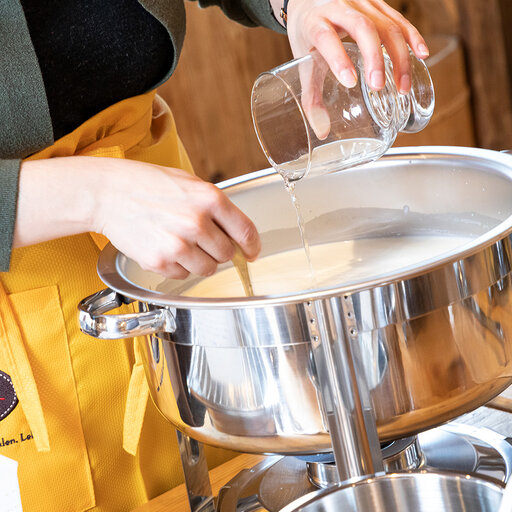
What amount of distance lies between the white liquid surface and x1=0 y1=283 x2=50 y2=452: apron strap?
0.20m

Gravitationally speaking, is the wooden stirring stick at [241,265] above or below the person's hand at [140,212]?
below

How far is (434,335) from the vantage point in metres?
0.59

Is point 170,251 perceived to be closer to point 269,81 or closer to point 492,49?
point 269,81

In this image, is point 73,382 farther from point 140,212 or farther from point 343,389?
point 343,389

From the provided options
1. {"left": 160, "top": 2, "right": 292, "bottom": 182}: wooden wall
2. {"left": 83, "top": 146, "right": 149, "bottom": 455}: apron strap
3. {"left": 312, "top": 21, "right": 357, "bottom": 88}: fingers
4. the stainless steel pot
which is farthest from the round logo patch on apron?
{"left": 160, "top": 2, "right": 292, "bottom": 182}: wooden wall

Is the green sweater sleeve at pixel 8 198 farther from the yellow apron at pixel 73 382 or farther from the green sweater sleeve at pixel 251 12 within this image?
the green sweater sleeve at pixel 251 12

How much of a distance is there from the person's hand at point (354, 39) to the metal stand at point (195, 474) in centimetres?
33

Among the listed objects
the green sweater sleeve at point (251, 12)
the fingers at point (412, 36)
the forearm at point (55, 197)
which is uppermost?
the green sweater sleeve at point (251, 12)

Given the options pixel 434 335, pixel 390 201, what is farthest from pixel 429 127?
pixel 434 335

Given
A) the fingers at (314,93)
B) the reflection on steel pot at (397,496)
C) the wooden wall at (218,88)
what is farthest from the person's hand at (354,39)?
the wooden wall at (218,88)

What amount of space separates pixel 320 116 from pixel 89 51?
0.30 m

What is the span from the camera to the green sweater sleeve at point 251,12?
1102 millimetres

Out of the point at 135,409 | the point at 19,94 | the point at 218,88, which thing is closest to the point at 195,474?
the point at 135,409

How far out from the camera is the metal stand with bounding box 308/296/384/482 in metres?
0.56
